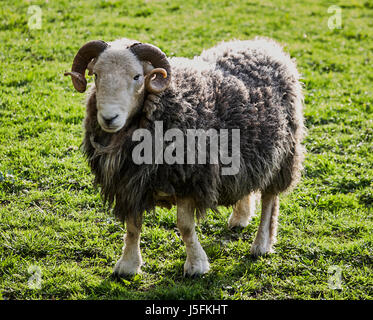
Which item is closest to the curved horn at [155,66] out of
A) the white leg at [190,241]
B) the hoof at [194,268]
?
the white leg at [190,241]

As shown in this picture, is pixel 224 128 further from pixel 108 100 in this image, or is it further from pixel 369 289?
pixel 369 289

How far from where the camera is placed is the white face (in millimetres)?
3820

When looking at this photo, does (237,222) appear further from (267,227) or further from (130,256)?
(130,256)

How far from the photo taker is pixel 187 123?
13.8ft

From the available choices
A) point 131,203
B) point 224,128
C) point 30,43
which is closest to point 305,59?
point 30,43

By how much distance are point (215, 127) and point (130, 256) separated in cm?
144

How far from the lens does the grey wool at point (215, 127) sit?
418 cm

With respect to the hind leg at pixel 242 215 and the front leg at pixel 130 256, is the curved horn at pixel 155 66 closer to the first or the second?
the front leg at pixel 130 256

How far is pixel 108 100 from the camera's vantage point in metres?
3.83

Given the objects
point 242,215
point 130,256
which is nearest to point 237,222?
point 242,215

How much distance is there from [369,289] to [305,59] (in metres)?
6.41

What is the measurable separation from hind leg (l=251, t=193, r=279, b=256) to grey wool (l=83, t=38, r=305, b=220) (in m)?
0.13

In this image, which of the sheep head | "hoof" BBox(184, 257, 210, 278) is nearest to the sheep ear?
the sheep head
